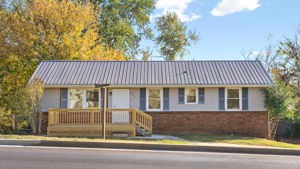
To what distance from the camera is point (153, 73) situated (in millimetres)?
21281

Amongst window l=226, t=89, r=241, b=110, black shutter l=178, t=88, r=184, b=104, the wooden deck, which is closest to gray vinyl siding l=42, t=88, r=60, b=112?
the wooden deck

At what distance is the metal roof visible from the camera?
20062 mm

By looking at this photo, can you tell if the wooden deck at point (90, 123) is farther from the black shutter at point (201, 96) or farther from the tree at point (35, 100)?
the black shutter at point (201, 96)

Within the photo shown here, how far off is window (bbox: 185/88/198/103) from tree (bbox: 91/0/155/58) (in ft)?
59.4

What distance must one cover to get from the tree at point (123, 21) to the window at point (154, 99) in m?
17.6

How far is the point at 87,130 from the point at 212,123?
7.08m

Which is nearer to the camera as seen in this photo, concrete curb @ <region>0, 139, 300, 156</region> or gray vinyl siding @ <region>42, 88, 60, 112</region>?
concrete curb @ <region>0, 139, 300, 156</region>

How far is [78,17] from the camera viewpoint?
28.5 meters

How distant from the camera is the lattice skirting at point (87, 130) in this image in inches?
721

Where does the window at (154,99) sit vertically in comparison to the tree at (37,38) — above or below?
below

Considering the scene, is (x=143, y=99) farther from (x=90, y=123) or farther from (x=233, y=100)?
(x=233, y=100)

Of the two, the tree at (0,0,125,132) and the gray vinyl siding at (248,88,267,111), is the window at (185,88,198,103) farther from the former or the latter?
the tree at (0,0,125,132)

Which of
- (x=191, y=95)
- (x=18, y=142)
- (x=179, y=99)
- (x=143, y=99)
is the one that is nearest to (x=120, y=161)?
(x=18, y=142)

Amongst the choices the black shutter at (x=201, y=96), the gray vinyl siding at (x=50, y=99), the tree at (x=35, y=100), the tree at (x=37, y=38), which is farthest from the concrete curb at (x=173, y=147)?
the tree at (x=37, y=38)
